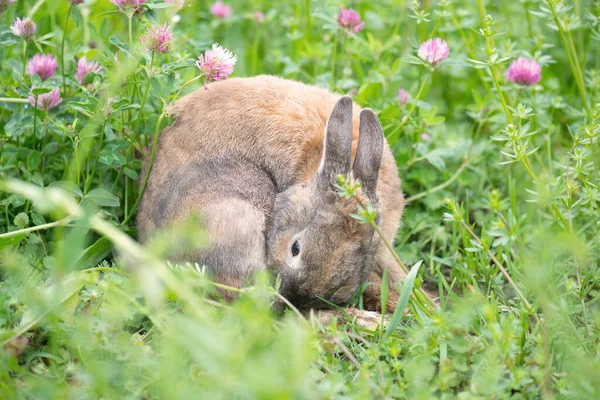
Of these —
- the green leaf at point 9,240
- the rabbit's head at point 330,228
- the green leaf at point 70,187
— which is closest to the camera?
the green leaf at point 9,240

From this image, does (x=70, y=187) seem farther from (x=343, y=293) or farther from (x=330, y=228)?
(x=343, y=293)

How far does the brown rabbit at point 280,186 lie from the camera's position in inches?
143

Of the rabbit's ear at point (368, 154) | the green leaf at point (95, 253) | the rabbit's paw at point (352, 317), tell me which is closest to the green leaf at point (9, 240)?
the green leaf at point (95, 253)

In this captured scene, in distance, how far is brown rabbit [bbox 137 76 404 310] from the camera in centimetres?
363

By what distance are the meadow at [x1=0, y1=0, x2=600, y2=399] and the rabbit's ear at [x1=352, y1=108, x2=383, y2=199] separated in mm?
511

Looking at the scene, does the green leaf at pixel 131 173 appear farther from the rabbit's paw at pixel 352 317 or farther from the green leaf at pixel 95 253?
the rabbit's paw at pixel 352 317

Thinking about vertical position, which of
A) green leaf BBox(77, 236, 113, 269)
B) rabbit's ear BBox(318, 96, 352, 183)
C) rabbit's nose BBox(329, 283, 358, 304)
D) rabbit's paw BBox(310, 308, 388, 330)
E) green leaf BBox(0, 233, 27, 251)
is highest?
rabbit's ear BBox(318, 96, 352, 183)

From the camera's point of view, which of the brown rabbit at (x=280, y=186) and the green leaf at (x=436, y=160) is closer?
the brown rabbit at (x=280, y=186)

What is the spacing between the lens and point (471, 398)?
2686 mm

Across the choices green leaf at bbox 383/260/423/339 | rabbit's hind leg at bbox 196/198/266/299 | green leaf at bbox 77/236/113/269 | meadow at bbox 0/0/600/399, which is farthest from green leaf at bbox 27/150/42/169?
green leaf at bbox 383/260/423/339

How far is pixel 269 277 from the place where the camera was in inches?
138

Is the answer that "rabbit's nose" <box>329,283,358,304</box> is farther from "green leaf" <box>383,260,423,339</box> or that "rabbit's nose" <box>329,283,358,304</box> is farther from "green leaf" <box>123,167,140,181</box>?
"green leaf" <box>123,167,140,181</box>

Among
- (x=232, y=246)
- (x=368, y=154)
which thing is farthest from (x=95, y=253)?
(x=368, y=154)

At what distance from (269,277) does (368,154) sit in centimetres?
87
